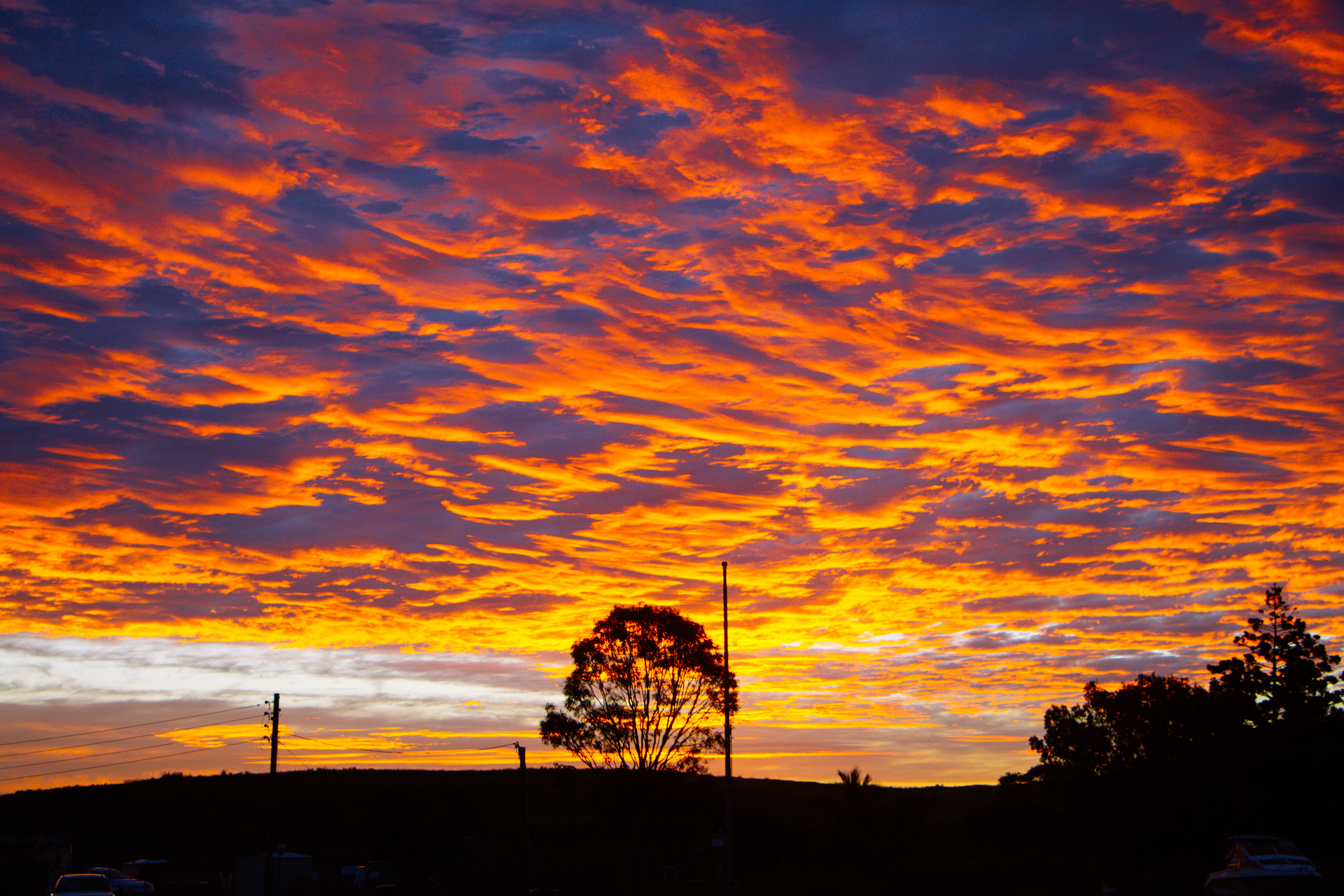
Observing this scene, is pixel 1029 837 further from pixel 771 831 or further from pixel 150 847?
pixel 150 847

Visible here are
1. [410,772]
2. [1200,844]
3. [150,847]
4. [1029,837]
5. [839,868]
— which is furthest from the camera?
[410,772]

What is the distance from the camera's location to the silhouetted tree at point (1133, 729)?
5009cm

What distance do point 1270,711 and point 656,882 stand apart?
108 ft

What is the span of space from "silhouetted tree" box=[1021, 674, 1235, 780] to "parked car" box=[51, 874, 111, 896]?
141 feet

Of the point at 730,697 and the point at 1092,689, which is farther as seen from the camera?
the point at 1092,689

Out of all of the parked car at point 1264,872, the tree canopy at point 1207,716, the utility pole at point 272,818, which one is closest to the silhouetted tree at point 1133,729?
the tree canopy at point 1207,716

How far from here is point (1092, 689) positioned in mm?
57625

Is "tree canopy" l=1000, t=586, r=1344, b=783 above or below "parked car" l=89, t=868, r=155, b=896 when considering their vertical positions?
above

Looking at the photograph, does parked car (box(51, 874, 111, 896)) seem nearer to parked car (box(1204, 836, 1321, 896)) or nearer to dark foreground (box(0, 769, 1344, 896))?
dark foreground (box(0, 769, 1344, 896))

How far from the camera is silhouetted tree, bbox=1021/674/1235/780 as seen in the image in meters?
50.1

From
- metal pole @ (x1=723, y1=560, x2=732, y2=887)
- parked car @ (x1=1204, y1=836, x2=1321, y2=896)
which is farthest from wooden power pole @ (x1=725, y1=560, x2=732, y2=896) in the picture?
parked car @ (x1=1204, y1=836, x2=1321, y2=896)

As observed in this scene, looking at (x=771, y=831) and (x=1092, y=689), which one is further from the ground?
(x=1092, y=689)

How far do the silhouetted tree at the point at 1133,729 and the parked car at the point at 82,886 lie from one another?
42973 millimetres

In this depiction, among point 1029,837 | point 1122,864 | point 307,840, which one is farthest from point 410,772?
point 1122,864
